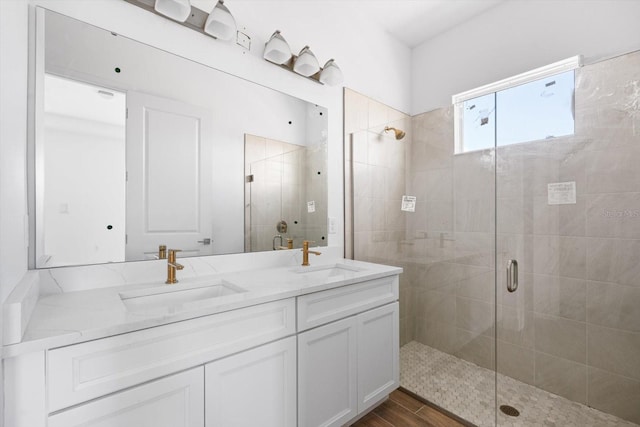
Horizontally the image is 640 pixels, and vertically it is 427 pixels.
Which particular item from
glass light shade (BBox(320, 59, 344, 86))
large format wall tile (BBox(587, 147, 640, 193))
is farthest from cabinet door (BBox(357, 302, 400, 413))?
glass light shade (BBox(320, 59, 344, 86))

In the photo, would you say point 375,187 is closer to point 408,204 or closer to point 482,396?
point 408,204

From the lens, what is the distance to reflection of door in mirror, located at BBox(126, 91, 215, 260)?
1.35m

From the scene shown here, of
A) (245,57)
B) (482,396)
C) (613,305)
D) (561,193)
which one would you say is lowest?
(482,396)

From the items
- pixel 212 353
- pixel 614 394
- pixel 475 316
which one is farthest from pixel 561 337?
pixel 212 353

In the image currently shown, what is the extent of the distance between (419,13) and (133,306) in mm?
2803

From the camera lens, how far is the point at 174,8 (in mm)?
1369

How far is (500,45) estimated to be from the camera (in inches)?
89.9

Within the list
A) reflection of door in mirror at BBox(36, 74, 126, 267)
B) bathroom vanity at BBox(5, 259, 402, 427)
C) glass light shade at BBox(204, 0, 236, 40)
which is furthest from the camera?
glass light shade at BBox(204, 0, 236, 40)

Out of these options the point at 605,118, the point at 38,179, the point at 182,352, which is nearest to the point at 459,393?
the point at 182,352

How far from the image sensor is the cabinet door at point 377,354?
1575 mm

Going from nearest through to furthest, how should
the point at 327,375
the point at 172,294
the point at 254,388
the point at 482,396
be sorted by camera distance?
the point at 254,388 < the point at 172,294 < the point at 327,375 < the point at 482,396

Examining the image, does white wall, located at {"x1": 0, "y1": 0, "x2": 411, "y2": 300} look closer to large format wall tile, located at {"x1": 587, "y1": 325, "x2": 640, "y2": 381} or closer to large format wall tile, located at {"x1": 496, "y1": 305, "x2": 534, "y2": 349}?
large format wall tile, located at {"x1": 496, "y1": 305, "x2": 534, "y2": 349}

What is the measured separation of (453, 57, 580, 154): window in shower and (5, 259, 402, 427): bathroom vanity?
3.99ft

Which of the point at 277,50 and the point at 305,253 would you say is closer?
the point at 277,50
